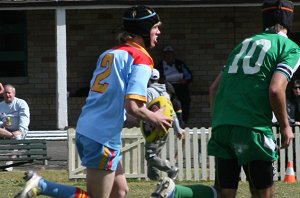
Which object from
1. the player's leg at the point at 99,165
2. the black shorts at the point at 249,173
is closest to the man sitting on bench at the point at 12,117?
the player's leg at the point at 99,165

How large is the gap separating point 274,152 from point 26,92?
16143 millimetres

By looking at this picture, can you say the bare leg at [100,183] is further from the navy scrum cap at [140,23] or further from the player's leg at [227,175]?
the navy scrum cap at [140,23]

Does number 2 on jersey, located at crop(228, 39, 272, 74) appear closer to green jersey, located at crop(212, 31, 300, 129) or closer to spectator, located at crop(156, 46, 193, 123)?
green jersey, located at crop(212, 31, 300, 129)

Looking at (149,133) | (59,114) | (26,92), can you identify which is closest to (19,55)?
(26,92)

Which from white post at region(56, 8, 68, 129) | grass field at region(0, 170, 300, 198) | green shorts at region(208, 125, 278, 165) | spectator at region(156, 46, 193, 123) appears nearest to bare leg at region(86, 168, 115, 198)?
green shorts at region(208, 125, 278, 165)

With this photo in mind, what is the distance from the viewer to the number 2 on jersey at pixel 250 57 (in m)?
6.96

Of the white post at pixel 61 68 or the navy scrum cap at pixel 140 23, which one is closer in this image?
the navy scrum cap at pixel 140 23

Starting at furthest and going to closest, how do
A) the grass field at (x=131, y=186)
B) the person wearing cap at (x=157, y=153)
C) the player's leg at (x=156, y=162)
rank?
the player's leg at (x=156, y=162) → the person wearing cap at (x=157, y=153) → the grass field at (x=131, y=186)

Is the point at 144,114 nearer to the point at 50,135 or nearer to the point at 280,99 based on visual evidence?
the point at 280,99

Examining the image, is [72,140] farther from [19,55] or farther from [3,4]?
[19,55]

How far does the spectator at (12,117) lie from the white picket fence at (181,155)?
A: 6.95 feet

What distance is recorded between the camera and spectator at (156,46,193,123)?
70.8ft

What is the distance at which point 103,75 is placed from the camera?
23.0ft

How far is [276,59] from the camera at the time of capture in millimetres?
6945
